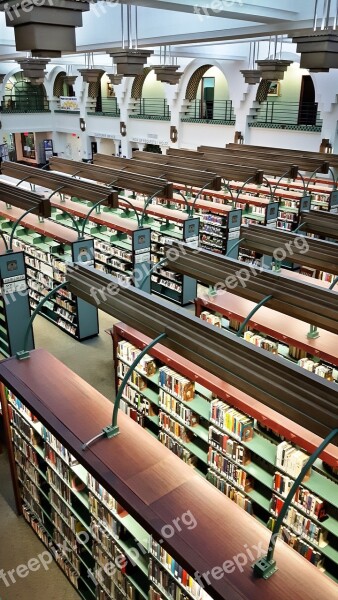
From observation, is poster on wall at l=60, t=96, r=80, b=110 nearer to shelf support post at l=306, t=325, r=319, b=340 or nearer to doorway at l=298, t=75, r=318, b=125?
doorway at l=298, t=75, r=318, b=125

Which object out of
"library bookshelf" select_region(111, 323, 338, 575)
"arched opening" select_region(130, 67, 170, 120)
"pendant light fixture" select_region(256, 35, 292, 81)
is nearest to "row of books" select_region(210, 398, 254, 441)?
"library bookshelf" select_region(111, 323, 338, 575)

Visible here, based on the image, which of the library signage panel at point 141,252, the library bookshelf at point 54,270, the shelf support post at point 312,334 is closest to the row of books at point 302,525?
the shelf support post at point 312,334

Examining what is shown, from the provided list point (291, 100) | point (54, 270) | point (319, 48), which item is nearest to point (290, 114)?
point (291, 100)

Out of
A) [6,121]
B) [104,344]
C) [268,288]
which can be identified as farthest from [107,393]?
[6,121]

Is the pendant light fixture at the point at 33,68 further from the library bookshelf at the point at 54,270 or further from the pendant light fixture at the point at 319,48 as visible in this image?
the pendant light fixture at the point at 319,48

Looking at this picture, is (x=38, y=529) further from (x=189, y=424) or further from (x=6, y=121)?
(x=6, y=121)

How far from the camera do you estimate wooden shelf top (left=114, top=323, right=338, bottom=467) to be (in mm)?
4633

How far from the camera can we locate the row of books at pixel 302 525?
4691 millimetres

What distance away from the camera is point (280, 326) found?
22.0 feet

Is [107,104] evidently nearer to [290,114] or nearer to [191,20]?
[290,114]

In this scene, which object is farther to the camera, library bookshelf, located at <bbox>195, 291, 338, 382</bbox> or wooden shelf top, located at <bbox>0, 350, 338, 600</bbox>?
library bookshelf, located at <bbox>195, 291, 338, 382</bbox>

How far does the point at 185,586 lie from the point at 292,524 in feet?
4.67

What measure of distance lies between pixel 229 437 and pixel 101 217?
299 inches

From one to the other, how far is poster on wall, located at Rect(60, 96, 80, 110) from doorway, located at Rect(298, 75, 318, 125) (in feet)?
37.1
